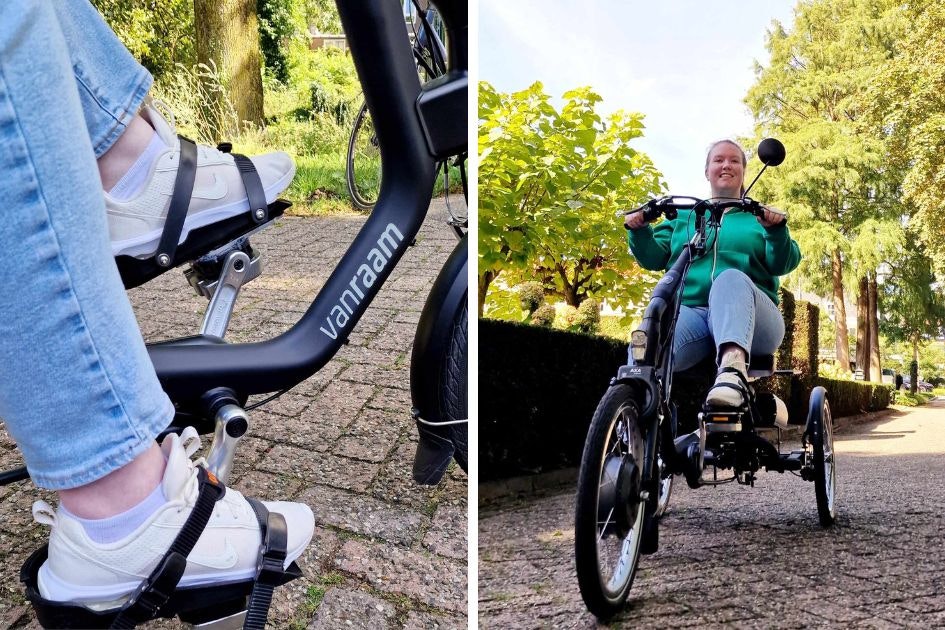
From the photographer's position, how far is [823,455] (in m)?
1.52

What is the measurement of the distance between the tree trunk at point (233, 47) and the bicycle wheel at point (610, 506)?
4369 millimetres

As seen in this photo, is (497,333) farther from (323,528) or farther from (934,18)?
(934,18)

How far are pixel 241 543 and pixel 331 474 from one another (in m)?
0.66

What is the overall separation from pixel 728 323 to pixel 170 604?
0.97 metres

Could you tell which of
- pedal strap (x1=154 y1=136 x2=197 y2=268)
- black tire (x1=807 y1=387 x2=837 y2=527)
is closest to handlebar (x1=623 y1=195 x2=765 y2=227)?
black tire (x1=807 y1=387 x2=837 y2=527)

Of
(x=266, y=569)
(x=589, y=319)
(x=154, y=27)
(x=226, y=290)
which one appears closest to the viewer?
(x=266, y=569)

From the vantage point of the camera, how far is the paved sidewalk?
3.64 ft

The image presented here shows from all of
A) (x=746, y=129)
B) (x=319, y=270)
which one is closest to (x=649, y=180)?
(x=746, y=129)

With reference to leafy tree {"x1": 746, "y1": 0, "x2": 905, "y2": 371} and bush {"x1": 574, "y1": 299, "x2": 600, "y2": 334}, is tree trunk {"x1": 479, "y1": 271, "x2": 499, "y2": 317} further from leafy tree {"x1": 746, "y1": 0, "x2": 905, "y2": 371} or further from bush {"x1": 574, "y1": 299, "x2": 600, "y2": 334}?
leafy tree {"x1": 746, "y1": 0, "x2": 905, "y2": 371}

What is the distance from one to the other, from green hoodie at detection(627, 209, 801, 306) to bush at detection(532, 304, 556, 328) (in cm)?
30

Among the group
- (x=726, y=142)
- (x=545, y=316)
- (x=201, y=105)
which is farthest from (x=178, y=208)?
(x=201, y=105)

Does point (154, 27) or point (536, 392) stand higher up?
point (154, 27)

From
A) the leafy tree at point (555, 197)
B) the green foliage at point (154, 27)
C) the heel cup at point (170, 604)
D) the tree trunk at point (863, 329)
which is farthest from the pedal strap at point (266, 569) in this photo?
the green foliage at point (154, 27)

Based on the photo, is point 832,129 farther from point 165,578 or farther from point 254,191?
point 165,578
